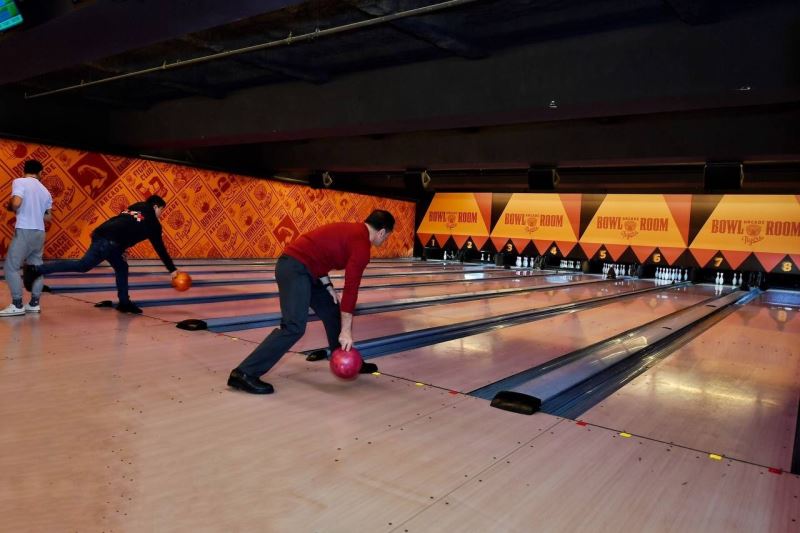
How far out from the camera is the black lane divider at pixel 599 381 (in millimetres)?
2615

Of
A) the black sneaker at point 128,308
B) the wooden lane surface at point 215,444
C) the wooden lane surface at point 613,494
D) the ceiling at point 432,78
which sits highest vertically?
the ceiling at point 432,78

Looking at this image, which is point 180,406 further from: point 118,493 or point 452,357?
point 452,357

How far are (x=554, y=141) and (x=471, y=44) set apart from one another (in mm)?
3166

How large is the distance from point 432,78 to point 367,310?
7.23 ft

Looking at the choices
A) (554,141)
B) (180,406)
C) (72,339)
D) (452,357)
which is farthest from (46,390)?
(554,141)

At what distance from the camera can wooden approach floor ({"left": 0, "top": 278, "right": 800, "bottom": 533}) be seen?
1.53 meters

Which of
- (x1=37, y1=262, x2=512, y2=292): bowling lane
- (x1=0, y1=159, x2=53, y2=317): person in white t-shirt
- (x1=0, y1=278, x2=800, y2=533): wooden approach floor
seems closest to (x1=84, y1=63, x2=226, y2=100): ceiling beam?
(x1=37, y1=262, x2=512, y2=292): bowling lane

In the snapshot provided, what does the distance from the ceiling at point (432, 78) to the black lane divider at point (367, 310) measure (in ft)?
5.79

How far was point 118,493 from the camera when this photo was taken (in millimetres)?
1581

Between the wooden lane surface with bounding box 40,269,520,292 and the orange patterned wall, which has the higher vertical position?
the orange patterned wall

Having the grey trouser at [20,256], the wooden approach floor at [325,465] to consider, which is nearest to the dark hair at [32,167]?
the grey trouser at [20,256]

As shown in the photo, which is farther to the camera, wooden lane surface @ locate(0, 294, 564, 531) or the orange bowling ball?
the orange bowling ball

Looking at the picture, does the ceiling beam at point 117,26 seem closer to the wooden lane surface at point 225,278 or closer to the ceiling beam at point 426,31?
the ceiling beam at point 426,31

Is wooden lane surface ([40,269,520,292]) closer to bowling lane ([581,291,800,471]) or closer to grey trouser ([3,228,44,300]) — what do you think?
grey trouser ([3,228,44,300])
